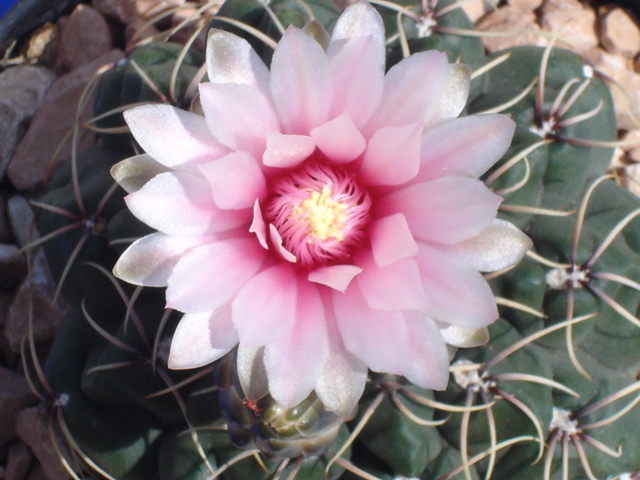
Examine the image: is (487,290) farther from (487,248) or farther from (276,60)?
(276,60)

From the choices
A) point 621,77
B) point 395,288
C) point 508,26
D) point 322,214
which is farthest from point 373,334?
Result: point 621,77

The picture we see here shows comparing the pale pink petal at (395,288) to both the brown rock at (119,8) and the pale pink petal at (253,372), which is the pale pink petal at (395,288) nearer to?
the pale pink petal at (253,372)

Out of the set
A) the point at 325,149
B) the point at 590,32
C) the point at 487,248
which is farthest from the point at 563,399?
the point at 590,32

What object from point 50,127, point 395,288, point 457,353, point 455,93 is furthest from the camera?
point 50,127

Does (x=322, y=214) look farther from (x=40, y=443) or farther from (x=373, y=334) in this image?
(x=40, y=443)

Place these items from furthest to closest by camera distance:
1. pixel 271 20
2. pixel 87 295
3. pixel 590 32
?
pixel 590 32, pixel 87 295, pixel 271 20

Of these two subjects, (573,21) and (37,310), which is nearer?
(37,310)

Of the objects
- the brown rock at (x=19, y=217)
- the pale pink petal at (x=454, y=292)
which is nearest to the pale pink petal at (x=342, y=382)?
the pale pink petal at (x=454, y=292)
